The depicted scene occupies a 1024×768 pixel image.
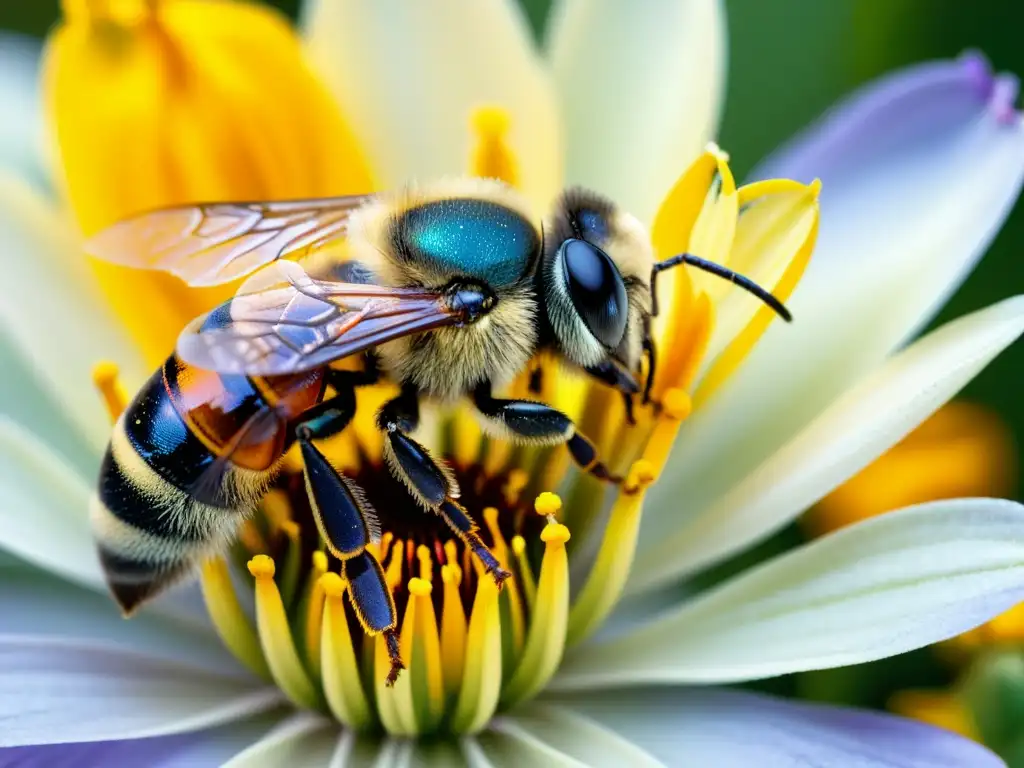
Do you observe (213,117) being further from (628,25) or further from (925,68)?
(925,68)

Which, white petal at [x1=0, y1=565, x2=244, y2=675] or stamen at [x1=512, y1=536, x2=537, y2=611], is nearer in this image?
stamen at [x1=512, y1=536, x2=537, y2=611]

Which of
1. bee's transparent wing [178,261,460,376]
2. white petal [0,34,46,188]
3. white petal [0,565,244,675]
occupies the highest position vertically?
bee's transparent wing [178,261,460,376]

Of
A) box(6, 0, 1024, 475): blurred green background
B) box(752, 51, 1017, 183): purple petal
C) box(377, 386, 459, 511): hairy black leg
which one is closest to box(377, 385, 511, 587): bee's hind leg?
box(377, 386, 459, 511): hairy black leg

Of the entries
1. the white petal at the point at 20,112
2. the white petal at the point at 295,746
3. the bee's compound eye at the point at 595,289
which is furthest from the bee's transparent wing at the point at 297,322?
the white petal at the point at 20,112

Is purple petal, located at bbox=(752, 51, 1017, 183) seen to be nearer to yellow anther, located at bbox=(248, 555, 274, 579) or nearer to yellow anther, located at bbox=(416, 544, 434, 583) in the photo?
yellow anther, located at bbox=(416, 544, 434, 583)

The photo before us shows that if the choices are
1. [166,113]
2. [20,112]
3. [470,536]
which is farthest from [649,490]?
[20,112]

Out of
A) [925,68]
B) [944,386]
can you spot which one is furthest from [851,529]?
[925,68]
